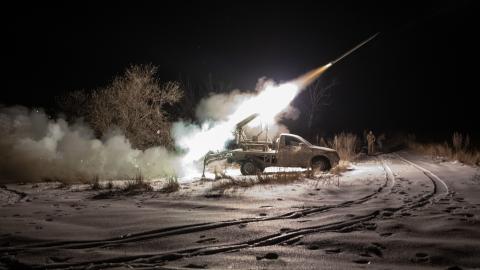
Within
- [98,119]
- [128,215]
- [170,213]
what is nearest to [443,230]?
[170,213]

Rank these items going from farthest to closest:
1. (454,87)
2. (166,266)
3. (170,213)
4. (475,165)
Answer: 1. (454,87)
2. (475,165)
3. (170,213)
4. (166,266)

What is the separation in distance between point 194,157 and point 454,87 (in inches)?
2046

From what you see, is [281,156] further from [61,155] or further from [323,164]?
[61,155]

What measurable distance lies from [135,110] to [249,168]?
10.2m

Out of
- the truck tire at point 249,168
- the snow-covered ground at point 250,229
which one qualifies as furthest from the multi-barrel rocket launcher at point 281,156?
the snow-covered ground at point 250,229

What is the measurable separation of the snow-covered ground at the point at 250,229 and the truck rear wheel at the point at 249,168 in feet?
16.4

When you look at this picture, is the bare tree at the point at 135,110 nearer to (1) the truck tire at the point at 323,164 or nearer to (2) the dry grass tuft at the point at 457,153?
(1) the truck tire at the point at 323,164

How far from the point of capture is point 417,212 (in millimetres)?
7027

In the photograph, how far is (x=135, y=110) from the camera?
22.8 m

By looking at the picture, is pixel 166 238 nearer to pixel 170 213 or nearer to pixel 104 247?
pixel 104 247

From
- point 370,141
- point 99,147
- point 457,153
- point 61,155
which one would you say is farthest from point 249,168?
point 370,141

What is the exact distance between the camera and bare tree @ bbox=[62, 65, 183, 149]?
22.4m

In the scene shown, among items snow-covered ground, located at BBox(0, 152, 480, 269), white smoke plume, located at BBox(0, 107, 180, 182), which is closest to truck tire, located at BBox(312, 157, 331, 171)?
snow-covered ground, located at BBox(0, 152, 480, 269)

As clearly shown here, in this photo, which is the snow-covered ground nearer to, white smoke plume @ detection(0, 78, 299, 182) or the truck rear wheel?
the truck rear wheel
